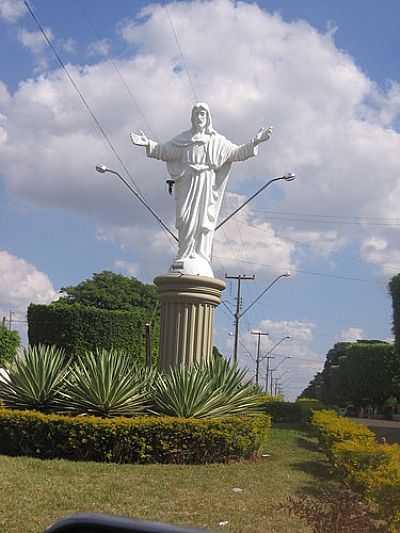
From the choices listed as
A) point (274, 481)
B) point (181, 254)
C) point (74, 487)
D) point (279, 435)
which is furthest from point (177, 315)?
point (74, 487)

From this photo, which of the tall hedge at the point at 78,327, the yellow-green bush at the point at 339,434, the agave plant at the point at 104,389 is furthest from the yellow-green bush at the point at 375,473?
the tall hedge at the point at 78,327

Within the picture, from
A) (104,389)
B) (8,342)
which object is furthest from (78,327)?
(104,389)

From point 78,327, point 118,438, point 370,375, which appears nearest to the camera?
point 118,438

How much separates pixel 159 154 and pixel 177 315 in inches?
150

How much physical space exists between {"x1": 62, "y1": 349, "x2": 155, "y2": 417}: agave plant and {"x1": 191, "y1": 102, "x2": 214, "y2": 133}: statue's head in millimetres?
6052

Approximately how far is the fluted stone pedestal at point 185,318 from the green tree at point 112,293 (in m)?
39.3

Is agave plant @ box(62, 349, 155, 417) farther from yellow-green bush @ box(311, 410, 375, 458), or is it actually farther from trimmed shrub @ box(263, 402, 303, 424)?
trimmed shrub @ box(263, 402, 303, 424)

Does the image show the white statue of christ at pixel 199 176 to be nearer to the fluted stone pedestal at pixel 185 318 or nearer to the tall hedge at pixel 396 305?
the fluted stone pedestal at pixel 185 318

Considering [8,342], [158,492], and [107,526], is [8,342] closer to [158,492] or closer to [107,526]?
[158,492]

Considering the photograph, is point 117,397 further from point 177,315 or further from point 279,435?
point 279,435

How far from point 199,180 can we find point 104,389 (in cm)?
579

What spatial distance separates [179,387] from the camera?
42.1 feet

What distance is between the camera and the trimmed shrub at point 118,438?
11.5m

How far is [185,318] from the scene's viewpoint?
52.2ft
